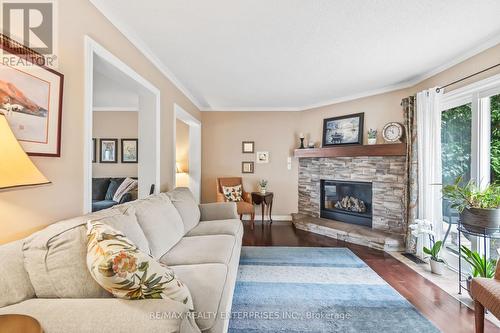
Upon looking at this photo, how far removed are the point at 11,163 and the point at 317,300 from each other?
7.23ft

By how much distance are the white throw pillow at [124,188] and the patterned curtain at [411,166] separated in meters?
4.31

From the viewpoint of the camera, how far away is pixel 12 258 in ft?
3.45

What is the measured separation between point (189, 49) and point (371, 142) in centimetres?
299

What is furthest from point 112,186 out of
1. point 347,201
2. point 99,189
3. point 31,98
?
point 347,201

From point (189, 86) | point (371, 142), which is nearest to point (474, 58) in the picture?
point (371, 142)

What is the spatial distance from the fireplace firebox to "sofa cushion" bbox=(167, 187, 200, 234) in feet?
8.64

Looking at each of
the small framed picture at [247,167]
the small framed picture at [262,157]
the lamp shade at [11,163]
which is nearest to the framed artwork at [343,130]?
the small framed picture at [262,157]

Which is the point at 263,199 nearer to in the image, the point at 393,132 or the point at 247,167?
the point at 247,167

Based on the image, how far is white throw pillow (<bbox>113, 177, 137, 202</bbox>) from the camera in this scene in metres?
4.07

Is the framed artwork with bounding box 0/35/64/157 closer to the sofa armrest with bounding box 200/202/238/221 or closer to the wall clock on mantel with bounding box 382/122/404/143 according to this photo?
the sofa armrest with bounding box 200/202/238/221

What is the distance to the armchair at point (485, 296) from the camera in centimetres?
133

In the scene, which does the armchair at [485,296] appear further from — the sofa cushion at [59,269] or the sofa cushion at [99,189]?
the sofa cushion at [99,189]

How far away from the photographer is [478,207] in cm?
193

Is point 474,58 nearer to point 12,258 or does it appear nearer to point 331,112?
point 331,112
